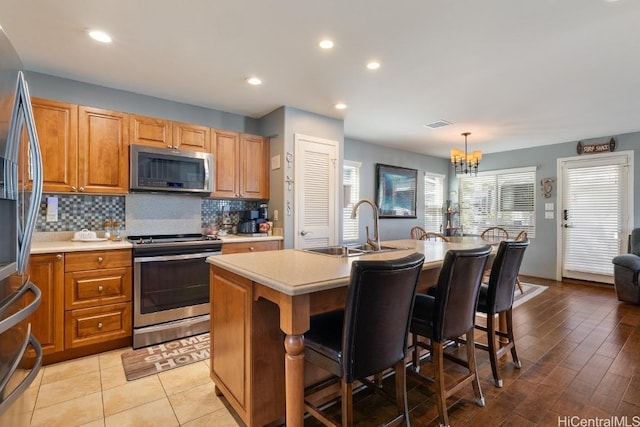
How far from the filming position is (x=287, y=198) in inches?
152

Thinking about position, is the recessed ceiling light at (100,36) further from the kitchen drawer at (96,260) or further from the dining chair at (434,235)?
the dining chair at (434,235)

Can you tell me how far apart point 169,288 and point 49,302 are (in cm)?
87

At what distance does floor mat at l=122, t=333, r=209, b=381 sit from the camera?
245 centimetres

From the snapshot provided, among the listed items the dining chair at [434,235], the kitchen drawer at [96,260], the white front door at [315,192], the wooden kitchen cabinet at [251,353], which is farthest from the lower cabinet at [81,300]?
the dining chair at [434,235]

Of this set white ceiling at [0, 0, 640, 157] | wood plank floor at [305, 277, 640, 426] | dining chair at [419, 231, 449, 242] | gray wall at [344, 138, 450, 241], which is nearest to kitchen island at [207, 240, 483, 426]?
wood plank floor at [305, 277, 640, 426]

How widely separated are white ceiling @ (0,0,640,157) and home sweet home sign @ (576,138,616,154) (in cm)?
131

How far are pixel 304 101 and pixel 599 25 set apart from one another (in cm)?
257

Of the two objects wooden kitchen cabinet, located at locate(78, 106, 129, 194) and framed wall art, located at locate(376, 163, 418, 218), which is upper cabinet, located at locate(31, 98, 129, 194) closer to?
wooden kitchen cabinet, located at locate(78, 106, 129, 194)

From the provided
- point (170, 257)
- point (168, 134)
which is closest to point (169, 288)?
point (170, 257)

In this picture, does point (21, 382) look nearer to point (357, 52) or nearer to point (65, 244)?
point (65, 244)

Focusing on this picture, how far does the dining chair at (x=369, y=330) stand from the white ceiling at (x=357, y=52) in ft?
5.50

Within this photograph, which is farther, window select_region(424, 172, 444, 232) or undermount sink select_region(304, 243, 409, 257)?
window select_region(424, 172, 444, 232)

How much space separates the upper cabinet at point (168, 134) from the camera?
10.4 ft

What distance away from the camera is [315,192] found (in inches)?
162
